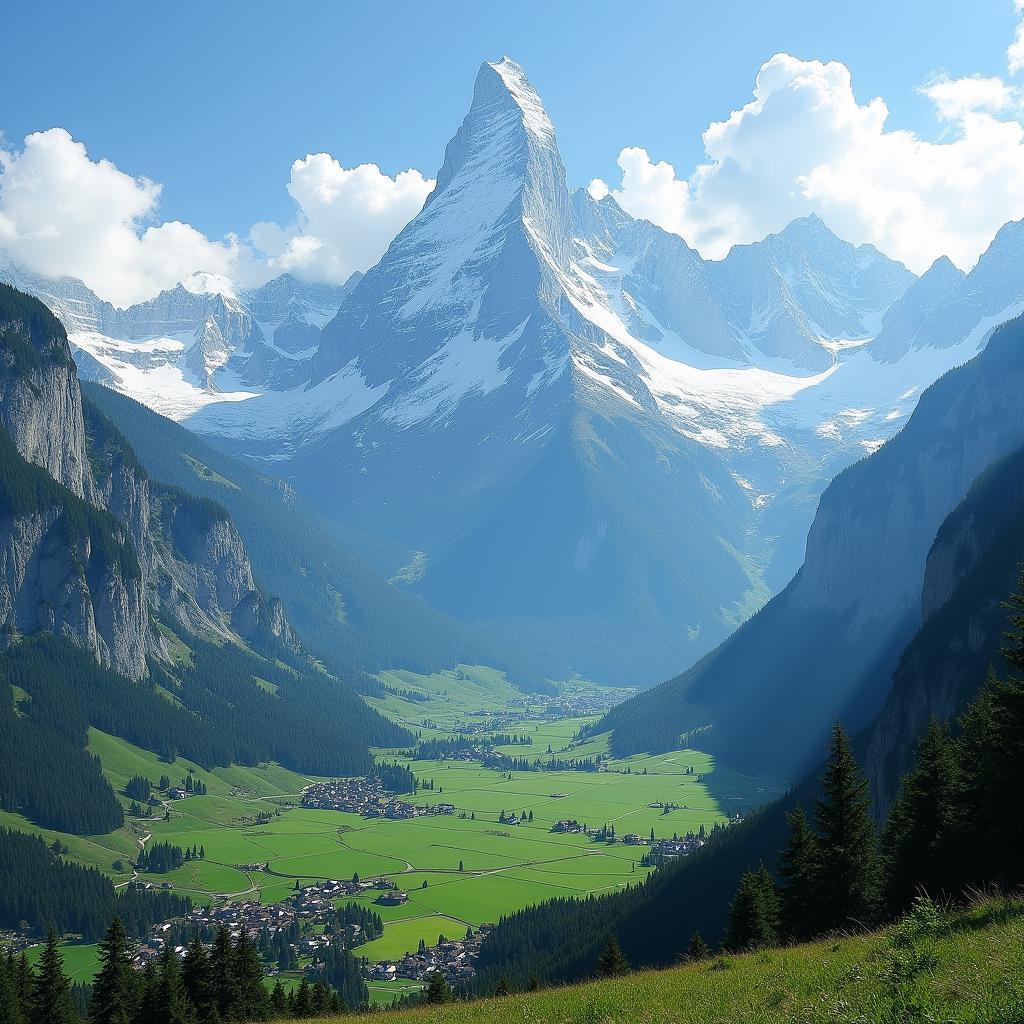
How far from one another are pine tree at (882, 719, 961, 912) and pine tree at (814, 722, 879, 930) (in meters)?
1.46

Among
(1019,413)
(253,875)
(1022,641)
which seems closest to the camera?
(1022,641)

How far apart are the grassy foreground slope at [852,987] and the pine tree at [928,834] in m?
17.4

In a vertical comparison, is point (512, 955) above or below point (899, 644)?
below

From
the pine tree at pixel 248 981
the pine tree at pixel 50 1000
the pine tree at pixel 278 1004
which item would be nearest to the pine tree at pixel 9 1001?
the pine tree at pixel 50 1000

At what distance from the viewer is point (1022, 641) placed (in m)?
37.1

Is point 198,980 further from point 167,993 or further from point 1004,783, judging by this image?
point 1004,783

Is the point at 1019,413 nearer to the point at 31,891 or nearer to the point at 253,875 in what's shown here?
the point at 253,875

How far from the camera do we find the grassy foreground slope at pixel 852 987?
1856 cm

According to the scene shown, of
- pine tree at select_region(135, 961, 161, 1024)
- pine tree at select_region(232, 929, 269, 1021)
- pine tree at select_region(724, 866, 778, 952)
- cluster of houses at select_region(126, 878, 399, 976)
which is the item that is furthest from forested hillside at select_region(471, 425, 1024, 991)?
pine tree at select_region(135, 961, 161, 1024)

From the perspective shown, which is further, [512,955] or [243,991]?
[512,955]

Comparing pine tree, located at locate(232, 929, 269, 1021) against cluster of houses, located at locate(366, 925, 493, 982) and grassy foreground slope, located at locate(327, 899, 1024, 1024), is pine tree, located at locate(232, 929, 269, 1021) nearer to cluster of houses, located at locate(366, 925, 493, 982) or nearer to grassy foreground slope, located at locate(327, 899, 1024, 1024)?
grassy foreground slope, located at locate(327, 899, 1024, 1024)

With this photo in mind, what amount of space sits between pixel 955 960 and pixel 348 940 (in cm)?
13387

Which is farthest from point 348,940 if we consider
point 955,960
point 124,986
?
point 955,960

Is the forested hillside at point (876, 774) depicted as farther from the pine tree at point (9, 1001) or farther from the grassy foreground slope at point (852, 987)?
the grassy foreground slope at point (852, 987)
